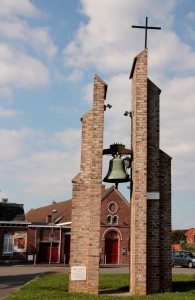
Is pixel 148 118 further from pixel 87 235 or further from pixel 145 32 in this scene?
pixel 87 235

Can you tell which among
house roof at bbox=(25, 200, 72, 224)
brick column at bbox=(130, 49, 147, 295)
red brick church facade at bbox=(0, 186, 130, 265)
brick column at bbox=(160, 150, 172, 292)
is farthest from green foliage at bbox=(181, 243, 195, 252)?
brick column at bbox=(130, 49, 147, 295)

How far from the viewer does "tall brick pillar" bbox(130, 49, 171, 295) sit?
1273 cm

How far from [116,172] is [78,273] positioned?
348cm

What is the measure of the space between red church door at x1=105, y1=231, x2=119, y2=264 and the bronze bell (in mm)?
28148

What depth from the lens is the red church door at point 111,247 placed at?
4025 centimetres

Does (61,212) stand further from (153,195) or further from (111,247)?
(153,195)

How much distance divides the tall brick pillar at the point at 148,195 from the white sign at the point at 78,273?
155cm

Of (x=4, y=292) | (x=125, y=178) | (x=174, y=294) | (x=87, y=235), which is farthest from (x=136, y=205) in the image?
(x=4, y=292)

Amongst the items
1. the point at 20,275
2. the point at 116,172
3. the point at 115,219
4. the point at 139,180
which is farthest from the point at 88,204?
the point at 115,219

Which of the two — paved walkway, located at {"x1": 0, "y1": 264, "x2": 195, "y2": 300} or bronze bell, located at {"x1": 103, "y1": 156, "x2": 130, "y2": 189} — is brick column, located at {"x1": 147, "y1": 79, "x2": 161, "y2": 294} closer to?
bronze bell, located at {"x1": 103, "y1": 156, "x2": 130, "y2": 189}

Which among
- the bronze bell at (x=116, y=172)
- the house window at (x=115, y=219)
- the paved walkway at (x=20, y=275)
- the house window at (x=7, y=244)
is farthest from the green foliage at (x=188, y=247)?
the bronze bell at (x=116, y=172)

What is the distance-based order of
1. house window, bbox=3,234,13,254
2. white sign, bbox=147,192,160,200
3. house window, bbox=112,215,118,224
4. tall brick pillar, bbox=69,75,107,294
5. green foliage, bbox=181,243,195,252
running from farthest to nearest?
green foliage, bbox=181,243,195,252 → house window, bbox=112,215,118,224 → house window, bbox=3,234,13,254 → white sign, bbox=147,192,160,200 → tall brick pillar, bbox=69,75,107,294

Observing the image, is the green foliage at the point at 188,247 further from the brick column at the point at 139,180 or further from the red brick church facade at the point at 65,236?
the brick column at the point at 139,180

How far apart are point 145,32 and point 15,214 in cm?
2851
